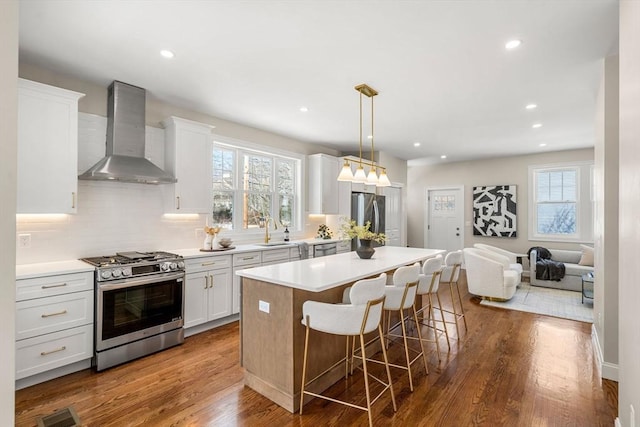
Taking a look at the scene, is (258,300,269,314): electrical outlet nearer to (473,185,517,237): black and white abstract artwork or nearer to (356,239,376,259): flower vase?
(356,239,376,259): flower vase

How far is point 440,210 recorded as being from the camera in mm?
8227

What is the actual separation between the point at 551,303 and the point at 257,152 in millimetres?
5154

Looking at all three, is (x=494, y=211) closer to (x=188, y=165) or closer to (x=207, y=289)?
(x=207, y=289)

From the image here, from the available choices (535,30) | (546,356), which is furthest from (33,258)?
(546,356)

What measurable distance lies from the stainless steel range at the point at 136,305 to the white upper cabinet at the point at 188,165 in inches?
28.6

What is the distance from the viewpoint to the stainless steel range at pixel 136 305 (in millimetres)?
2785

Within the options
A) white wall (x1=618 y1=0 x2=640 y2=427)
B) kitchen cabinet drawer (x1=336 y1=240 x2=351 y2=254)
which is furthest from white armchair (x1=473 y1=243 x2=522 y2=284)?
white wall (x1=618 y1=0 x2=640 y2=427)

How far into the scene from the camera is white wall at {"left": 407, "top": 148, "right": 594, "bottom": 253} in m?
6.78

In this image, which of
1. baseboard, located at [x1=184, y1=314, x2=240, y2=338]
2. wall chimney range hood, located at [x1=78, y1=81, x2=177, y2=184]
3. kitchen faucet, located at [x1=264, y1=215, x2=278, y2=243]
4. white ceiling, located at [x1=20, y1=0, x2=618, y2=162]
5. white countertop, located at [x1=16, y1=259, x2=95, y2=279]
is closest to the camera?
white ceiling, located at [x1=20, y1=0, x2=618, y2=162]

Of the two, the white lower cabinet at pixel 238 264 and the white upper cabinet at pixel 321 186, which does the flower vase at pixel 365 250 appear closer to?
the white lower cabinet at pixel 238 264

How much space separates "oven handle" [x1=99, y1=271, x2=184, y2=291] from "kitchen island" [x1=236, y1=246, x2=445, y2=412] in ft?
3.71

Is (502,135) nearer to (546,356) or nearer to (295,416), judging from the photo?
(546,356)

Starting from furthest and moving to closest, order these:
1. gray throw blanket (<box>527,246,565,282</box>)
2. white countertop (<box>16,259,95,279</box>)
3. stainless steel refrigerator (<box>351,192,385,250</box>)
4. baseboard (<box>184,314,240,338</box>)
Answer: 1. stainless steel refrigerator (<box>351,192,385,250</box>)
2. gray throw blanket (<box>527,246,565,282</box>)
3. baseboard (<box>184,314,240,338</box>)
4. white countertop (<box>16,259,95,279</box>)

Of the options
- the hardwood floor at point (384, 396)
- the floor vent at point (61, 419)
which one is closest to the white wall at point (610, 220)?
the hardwood floor at point (384, 396)
